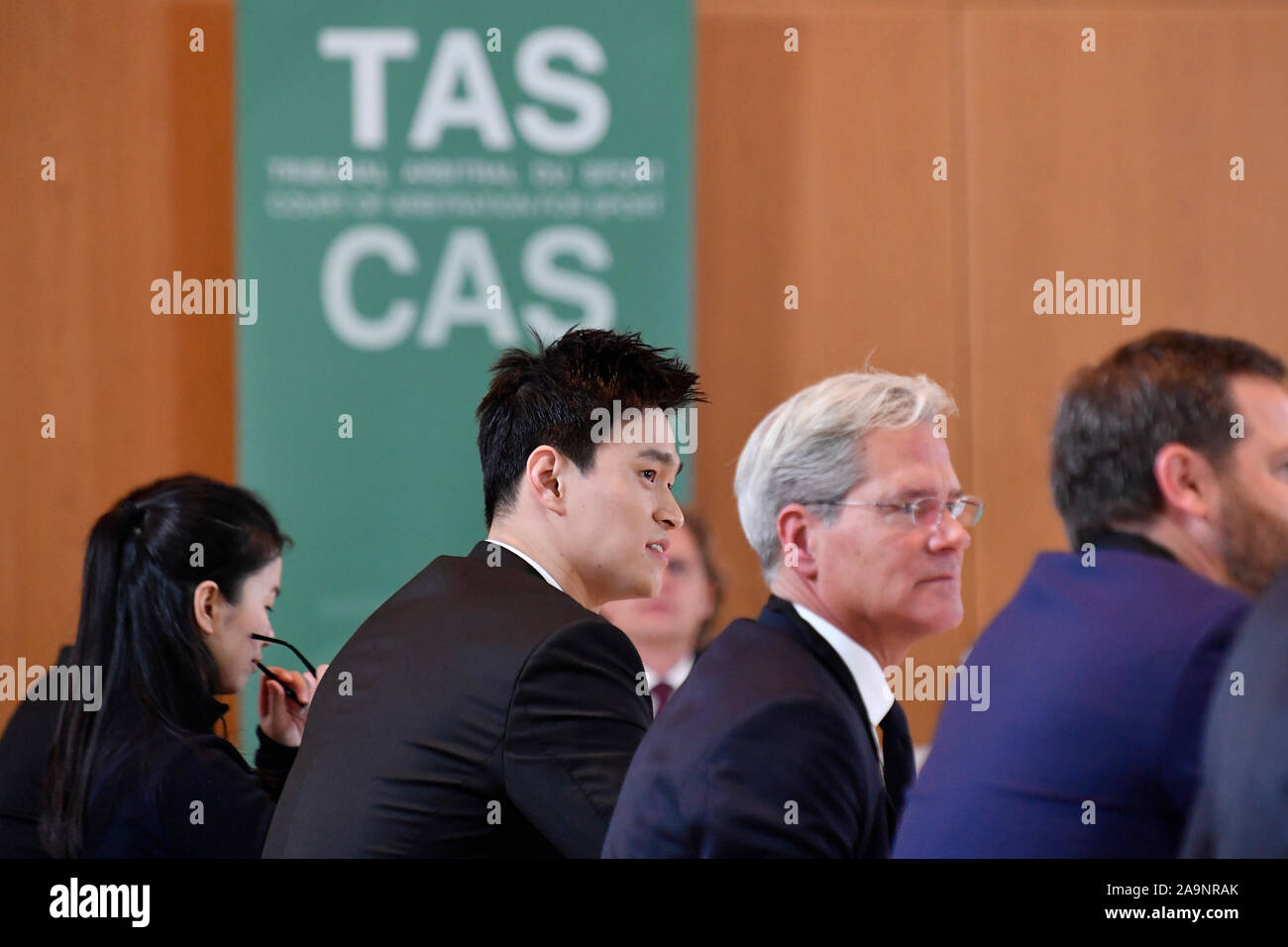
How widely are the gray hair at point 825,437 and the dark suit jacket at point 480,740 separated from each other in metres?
0.26

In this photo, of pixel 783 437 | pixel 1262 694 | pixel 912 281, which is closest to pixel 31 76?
pixel 912 281

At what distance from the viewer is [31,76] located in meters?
3.94

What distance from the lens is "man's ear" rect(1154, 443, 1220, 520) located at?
1.44 m

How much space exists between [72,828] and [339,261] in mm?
1795

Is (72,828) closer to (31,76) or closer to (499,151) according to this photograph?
(499,151)

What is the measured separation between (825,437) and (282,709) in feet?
3.59

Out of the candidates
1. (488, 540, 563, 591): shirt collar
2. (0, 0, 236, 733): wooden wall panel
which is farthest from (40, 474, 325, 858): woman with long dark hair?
(0, 0, 236, 733): wooden wall panel

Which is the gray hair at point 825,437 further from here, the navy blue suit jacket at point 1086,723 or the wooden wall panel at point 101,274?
the wooden wall panel at point 101,274

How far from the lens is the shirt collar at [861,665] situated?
1.57 m

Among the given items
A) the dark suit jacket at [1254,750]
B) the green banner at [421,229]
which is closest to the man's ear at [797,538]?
the dark suit jacket at [1254,750]

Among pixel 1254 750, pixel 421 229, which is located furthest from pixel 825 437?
pixel 421 229

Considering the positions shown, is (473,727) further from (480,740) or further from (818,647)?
(818,647)

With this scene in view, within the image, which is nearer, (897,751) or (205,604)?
(897,751)

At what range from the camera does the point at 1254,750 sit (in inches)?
35.0
